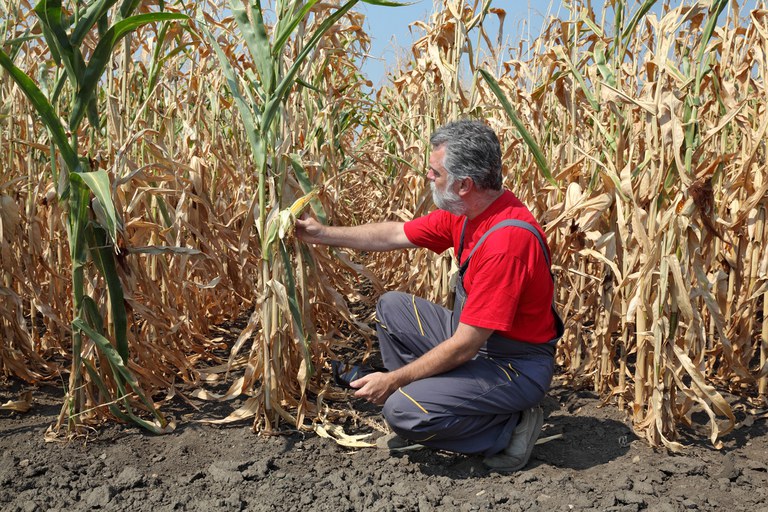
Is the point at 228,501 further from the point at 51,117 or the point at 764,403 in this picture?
the point at 764,403

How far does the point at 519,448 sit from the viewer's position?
2539 millimetres

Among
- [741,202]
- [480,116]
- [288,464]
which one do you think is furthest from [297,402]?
[741,202]

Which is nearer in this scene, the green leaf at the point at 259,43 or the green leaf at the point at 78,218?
the green leaf at the point at 78,218

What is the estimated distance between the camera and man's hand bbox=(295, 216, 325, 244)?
8.57 ft

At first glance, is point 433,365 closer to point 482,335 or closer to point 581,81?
point 482,335

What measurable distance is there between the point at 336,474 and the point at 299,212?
903mm

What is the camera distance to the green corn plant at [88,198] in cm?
206

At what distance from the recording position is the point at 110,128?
2.85m

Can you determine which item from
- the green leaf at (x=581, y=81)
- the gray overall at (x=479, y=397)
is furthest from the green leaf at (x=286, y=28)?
the green leaf at (x=581, y=81)

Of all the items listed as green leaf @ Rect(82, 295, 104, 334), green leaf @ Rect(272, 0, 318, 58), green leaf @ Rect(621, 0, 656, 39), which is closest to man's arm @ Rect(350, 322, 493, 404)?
green leaf @ Rect(82, 295, 104, 334)

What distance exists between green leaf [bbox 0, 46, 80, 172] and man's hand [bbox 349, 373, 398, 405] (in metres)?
1.15

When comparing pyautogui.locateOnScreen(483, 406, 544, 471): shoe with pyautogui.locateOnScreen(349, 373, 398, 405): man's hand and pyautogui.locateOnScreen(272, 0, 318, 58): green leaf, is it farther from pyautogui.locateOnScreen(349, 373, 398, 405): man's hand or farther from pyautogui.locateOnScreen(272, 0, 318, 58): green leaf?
pyautogui.locateOnScreen(272, 0, 318, 58): green leaf

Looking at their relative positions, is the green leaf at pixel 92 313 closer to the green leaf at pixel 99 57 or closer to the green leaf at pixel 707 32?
the green leaf at pixel 99 57

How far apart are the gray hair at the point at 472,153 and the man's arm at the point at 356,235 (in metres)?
0.50
